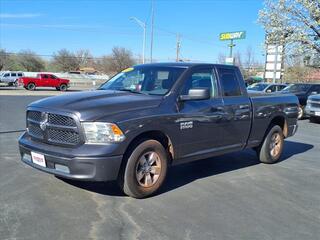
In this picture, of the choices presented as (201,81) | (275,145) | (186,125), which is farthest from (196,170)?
(275,145)

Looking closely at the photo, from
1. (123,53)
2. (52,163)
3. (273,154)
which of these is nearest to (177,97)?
(52,163)

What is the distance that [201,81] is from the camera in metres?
6.48

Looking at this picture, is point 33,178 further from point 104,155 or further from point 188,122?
point 188,122

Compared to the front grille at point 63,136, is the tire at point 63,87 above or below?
below

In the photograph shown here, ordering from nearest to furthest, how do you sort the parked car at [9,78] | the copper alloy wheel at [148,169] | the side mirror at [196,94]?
1. the copper alloy wheel at [148,169]
2. the side mirror at [196,94]
3. the parked car at [9,78]

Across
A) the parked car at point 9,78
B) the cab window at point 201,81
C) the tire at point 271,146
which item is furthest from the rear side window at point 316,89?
the parked car at point 9,78

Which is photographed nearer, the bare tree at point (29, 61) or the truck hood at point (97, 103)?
the truck hood at point (97, 103)

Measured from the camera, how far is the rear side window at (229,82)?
6.87 metres

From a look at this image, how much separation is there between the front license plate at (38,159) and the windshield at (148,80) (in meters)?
1.69

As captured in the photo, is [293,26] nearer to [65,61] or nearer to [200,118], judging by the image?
[200,118]

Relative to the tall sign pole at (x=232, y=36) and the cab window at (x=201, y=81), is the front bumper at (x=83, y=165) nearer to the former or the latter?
the cab window at (x=201, y=81)

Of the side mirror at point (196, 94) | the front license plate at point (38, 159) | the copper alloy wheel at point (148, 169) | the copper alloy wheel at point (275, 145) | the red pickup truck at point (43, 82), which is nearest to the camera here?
the front license plate at point (38, 159)

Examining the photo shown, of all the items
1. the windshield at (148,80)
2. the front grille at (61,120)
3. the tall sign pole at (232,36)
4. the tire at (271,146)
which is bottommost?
the tire at (271,146)

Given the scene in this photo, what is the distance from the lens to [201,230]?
4.44m
